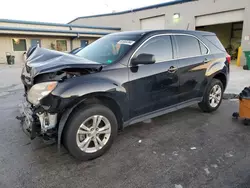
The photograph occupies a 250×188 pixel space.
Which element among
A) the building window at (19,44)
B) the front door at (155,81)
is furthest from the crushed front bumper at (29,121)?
the building window at (19,44)

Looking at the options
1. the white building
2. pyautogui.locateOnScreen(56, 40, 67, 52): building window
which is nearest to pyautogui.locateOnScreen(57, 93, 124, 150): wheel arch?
the white building

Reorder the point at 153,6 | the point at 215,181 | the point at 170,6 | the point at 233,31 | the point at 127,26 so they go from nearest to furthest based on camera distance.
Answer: the point at 215,181 → the point at 170,6 → the point at 153,6 → the point at 233,31 → the point at 127,26

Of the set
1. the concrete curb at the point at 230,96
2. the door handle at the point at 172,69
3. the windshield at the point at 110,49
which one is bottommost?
the concrete curb at the point at 230,96

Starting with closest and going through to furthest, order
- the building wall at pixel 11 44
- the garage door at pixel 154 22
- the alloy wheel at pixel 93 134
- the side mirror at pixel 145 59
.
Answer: the alloy wheel at pixel 93 134 < the side mirror at pixel 145 59 < the building wall at pixel 11 44 < the garage door at pixel 154 22

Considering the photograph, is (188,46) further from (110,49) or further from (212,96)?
(110,49)

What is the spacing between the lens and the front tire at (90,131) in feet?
8.40

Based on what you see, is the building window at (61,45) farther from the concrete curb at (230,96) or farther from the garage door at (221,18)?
the concrete curb at (230,96)

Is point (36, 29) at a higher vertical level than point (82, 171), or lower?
higher

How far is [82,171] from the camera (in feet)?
8.38

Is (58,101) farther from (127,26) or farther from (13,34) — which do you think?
(127,26)

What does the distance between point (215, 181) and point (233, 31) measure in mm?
22020

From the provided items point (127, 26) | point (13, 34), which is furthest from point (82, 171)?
point (127, 26)

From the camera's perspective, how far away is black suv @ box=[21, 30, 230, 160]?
2506 millimetres

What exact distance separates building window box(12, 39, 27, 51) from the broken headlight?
61.6ft
